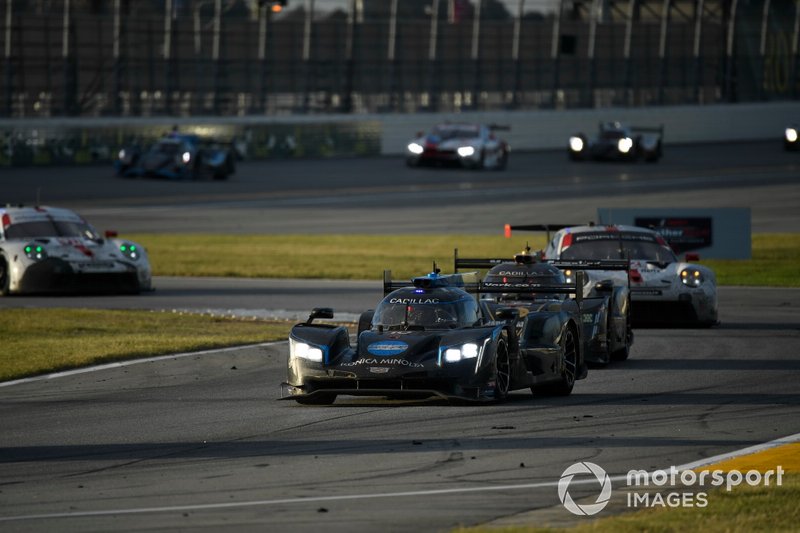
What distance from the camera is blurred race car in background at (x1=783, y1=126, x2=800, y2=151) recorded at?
65062 millimetres

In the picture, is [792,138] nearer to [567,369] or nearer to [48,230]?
[48,230]

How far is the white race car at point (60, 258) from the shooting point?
24.7m

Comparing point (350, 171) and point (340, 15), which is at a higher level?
point (340, 15)

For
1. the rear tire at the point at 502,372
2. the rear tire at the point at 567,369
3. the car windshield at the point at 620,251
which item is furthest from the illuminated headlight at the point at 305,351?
the car windshield at the point at 620,251

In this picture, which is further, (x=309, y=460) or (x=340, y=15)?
(x=340, y=15)

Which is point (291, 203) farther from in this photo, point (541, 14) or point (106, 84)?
point (541, 14)

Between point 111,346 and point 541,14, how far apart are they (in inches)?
1861

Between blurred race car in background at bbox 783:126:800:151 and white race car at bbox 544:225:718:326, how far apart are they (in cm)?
4605

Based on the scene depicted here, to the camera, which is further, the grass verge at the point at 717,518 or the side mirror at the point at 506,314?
the side mirror at the point at 506,314

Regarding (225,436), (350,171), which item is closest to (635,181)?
(350,171)

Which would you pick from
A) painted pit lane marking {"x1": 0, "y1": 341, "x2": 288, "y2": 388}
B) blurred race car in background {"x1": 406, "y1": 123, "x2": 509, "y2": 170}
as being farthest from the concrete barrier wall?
painted pit lane marking {"x1": 0, "y1": 341, "x2": 288, "y2": 388}

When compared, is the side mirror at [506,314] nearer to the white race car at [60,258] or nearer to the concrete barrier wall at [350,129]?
the white race car at [60,258]

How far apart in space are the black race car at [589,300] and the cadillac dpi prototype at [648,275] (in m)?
2.37

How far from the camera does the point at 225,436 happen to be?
11656mm
